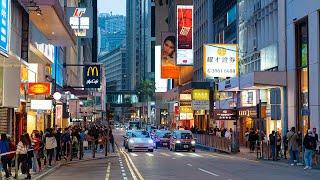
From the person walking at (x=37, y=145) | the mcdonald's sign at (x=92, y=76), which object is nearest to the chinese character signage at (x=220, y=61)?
the mcdonald's sign at (x=92, y=76)

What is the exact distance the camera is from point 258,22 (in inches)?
2169

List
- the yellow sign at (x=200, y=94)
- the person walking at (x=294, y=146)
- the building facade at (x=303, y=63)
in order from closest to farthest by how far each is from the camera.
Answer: the person walking at (x=294, y=146) < the building facade at (x=303, y=63) < the yellow sign at (x=200, y=94)

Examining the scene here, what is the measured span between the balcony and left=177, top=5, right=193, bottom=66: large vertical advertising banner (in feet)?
156

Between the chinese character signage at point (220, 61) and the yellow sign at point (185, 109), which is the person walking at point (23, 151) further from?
the yellow sign at point (185, 109)

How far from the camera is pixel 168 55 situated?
9969 cm

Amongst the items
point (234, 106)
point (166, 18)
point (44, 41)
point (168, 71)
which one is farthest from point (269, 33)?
point (166, 18)

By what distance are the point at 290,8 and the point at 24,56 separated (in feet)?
68.1

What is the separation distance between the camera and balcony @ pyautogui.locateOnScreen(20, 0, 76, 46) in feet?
99.7

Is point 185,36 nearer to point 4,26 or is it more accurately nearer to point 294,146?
point 294,146

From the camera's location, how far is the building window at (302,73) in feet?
140

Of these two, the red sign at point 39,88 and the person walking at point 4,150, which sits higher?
the red sign at point 39,88

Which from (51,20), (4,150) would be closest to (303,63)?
(51,20)

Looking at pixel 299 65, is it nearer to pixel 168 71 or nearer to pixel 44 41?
pixel 44 41

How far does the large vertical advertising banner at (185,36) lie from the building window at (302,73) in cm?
4585
